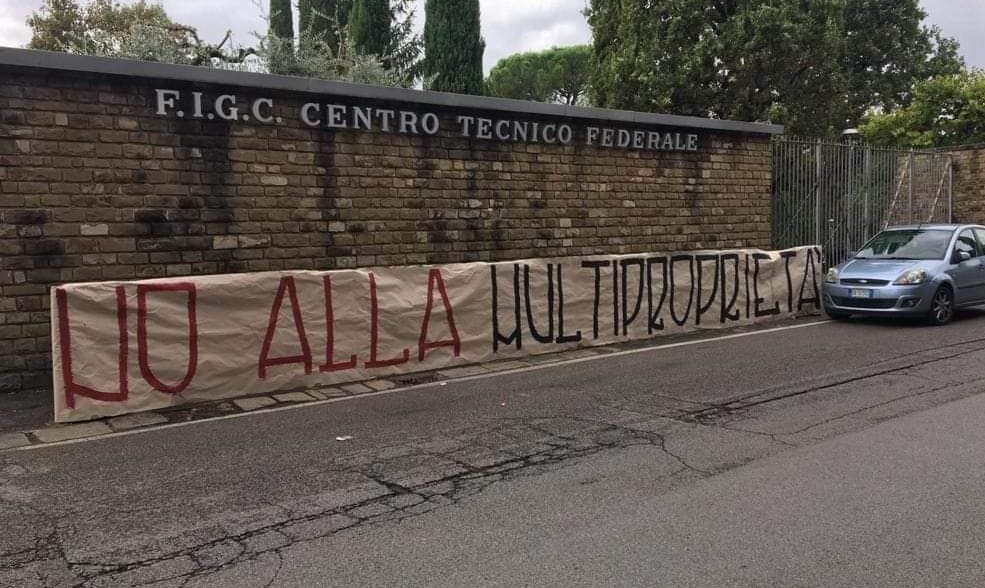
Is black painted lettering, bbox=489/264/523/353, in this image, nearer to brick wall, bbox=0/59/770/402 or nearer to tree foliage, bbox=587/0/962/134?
brick wall, bbox=0/59/770/402

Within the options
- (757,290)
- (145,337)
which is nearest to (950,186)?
(757,290)

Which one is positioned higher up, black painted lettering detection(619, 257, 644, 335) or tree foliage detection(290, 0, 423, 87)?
tree foliage detection(290, 0, 423, 87)

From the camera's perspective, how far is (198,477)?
16.8 ft

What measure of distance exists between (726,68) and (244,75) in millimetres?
16747

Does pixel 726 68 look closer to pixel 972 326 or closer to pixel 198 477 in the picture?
pixel 972 326

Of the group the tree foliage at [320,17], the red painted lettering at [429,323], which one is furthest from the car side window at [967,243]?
the tree foliage at [320,17]

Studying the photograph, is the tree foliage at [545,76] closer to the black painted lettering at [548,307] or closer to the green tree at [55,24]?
the green tree at [55,24]

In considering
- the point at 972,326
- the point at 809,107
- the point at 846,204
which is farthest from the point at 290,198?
the point at 809,107

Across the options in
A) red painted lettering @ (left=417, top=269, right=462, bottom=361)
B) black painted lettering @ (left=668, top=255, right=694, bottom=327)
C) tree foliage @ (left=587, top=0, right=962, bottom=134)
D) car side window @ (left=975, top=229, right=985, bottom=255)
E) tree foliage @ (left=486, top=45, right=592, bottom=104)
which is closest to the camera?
red painted lettering @ (left=417, top=269, right=462, bottom=361)

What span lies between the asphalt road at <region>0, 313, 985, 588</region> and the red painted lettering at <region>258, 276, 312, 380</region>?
871mm

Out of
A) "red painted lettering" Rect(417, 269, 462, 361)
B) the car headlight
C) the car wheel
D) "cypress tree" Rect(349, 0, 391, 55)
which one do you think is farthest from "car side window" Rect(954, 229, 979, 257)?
"cypress tree" Rect(349, 0, 391, 55)

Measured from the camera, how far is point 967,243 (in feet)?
40.4

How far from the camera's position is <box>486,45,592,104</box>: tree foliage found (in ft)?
159

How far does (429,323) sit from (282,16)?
651 inches
